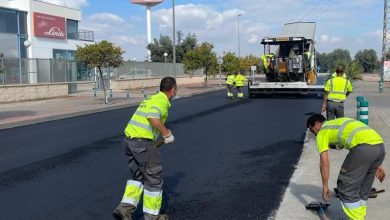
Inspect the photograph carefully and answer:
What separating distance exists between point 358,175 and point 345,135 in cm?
42

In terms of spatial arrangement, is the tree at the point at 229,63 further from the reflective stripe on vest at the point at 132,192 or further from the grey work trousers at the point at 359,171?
the grey work trousers at the point at 359,171

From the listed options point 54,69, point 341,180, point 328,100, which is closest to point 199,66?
point 54,69

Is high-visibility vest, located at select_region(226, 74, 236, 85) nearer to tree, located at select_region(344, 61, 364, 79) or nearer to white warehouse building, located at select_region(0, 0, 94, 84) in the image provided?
white warehouse building, located at select_region(0, 0, 94, 84)

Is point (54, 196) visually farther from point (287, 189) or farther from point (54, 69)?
point (54, 69)

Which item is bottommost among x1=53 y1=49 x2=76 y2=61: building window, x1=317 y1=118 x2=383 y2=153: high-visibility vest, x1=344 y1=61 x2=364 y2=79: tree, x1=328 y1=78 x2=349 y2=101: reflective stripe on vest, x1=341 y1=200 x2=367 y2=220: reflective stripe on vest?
x1=341 y1=200 x2=367 y2=220: reflective stripe on vest

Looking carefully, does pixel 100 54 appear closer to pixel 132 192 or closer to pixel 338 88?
pixel 338 88

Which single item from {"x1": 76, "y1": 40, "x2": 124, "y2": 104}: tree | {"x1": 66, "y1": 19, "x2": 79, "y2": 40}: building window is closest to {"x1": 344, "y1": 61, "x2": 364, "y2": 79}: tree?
{"x1": 76, "y1": 40, "x2": 124, "y2": 104}: tree

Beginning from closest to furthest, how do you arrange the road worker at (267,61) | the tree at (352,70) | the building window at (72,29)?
the road worker at (267,61) → the tree at (352,70) → the building window at (72,29)

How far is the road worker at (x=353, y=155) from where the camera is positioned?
4949 mm

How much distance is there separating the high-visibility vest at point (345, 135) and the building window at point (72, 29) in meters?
51.2

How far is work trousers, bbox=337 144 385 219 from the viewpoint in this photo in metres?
4.94

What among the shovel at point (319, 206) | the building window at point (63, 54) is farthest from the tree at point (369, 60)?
the shovel at point (319, 206)

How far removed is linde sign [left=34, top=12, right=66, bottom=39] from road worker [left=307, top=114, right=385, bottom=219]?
4616 cm

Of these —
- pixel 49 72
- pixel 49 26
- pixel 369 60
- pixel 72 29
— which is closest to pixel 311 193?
pixel 49 72
